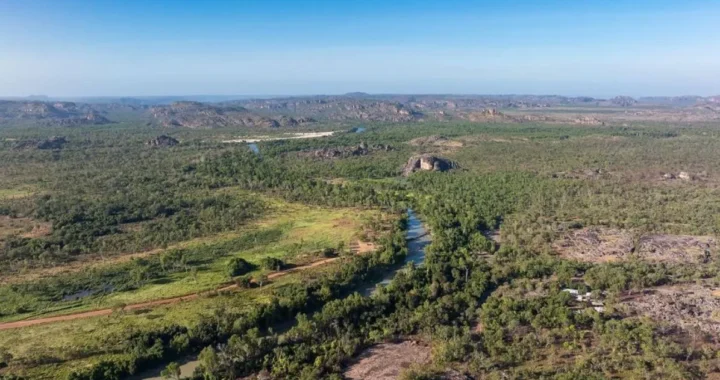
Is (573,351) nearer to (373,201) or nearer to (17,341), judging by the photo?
(17,341)

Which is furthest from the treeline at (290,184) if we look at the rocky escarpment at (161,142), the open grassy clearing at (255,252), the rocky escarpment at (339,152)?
the rocky escarpment at (161,142)

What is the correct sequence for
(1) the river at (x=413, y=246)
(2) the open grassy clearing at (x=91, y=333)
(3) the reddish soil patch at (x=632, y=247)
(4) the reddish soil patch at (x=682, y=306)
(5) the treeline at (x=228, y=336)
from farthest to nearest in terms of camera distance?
(3) the reddish soil patch at (x=632, y=247), (1) the river at (x=413, y=246), (4) the reddish soil patch at (x=682, y=306), (2) the open grassy clearing at (x=91, y=333), (5) the treeline at (x=228, y=336)

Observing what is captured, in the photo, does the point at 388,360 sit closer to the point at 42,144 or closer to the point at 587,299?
the point at 587,299

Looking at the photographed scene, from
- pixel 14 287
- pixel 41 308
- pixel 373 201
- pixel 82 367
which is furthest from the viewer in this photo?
pixel 373 201

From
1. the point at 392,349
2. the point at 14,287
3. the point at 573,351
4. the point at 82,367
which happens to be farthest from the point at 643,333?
the point at 14,287

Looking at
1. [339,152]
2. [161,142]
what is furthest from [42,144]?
[339,152]

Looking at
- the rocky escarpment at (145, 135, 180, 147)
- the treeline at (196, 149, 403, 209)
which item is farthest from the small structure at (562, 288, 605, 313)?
the rocky escarpment at (145, 135, 180, 147)

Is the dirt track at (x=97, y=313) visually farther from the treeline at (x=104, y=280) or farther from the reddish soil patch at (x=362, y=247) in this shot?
the reddish soil patch at (x=362, y=247)
